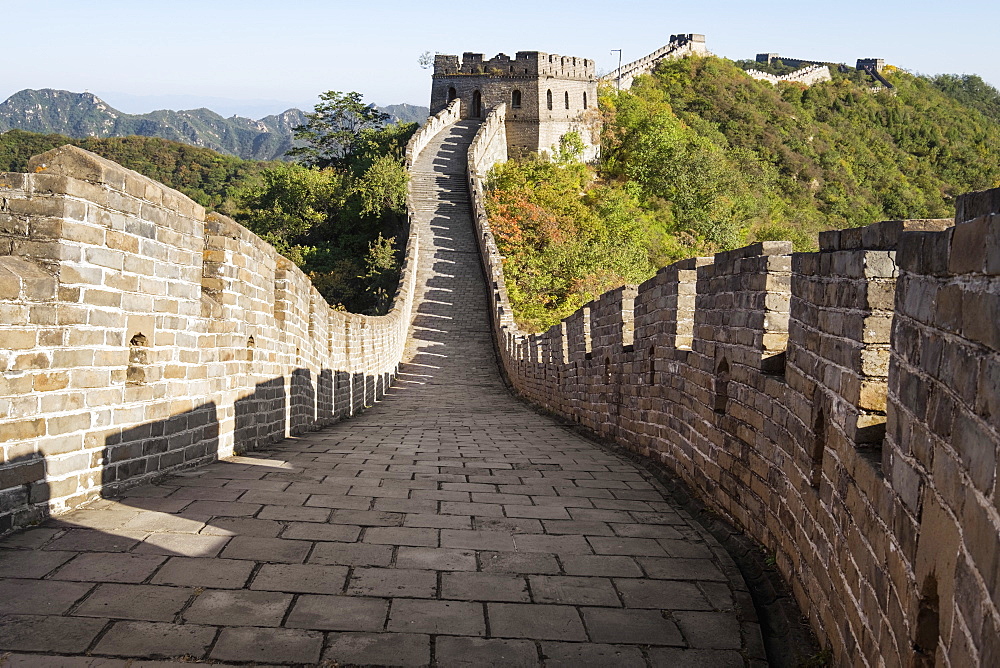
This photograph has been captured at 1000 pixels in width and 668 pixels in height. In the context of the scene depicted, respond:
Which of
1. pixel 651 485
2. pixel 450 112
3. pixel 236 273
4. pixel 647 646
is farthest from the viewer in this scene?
pixel 450 112

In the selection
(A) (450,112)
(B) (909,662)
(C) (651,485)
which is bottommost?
(C) (651,485)

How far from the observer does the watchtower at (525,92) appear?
1865 inches

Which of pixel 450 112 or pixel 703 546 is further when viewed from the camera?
pixel 450 112

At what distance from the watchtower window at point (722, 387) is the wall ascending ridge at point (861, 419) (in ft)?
0.04

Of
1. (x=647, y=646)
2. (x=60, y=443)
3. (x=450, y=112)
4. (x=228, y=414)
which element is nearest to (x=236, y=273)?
(x=228, y=414)

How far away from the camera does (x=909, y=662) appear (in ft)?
7.13

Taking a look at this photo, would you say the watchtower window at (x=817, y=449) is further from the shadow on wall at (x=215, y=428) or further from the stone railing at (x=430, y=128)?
the stone railing at (x=430, y=128)

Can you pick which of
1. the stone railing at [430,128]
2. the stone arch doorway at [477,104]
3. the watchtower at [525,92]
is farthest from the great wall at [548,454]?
the stone arch doorway at [477,104]

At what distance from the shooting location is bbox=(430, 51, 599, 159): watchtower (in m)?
47.4

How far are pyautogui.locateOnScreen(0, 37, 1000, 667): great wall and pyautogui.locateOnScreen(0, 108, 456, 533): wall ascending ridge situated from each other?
17mm

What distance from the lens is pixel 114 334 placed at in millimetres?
4988

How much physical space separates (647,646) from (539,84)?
152 feet

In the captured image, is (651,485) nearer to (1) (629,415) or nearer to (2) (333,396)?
(1) (629,415)

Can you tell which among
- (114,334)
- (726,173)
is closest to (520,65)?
(726,173)
